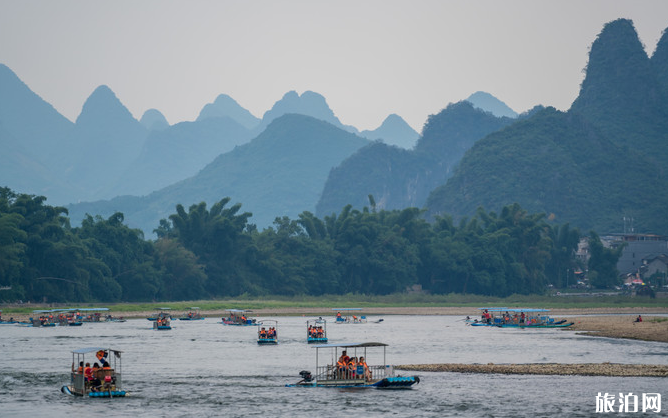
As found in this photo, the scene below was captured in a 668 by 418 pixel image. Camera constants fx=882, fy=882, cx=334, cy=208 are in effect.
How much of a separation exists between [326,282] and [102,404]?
351 feet

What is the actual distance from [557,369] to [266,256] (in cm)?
10095

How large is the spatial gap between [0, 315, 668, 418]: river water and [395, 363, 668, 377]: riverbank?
50.1 inches

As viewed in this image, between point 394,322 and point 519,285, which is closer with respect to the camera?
point 394,322

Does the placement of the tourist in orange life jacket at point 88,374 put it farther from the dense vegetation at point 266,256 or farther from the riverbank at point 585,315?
the dense vegetation at point 266,256

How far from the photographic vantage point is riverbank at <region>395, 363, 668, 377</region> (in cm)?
5022

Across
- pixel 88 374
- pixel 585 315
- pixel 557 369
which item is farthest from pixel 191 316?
pixel 88 374

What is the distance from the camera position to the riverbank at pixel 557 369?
50222mm

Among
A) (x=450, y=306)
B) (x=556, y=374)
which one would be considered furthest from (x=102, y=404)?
(x=450, y=306)

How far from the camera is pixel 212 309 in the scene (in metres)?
126

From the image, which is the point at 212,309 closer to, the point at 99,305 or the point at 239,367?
the point at 99,305

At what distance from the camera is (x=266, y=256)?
150750 millimetres

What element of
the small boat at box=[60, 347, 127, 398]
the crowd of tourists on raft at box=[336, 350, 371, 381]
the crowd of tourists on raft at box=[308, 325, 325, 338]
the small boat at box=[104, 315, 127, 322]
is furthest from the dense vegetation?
the crowd of tourists on raft at box=[336, 350, 371, 381]

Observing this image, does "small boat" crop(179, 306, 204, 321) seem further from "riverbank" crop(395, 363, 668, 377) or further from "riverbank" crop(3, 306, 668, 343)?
"riverbank" crop(395, 363, 668, 377)

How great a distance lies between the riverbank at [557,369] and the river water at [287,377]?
50.1 inches
